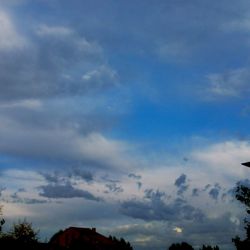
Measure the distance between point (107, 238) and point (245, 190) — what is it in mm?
87179

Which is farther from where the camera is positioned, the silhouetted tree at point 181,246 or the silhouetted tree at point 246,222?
the silhouetted tree at point 181,246

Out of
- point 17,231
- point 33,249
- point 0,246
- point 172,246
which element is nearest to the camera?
point 0,246

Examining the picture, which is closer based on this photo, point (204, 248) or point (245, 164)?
point (245, 164)

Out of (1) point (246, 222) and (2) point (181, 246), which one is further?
(2) point (181, 246)

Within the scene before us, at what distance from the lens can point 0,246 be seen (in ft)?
124

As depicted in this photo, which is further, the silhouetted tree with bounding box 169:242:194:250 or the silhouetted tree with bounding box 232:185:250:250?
the silhouetted tree with bounding box 169:242:194:250

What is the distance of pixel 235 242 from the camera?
38875mm

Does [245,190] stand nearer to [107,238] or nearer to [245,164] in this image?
[245,164]

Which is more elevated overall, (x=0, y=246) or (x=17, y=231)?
(x=17, y=231)

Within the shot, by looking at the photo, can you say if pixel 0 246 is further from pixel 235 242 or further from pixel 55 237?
pixel 55 237

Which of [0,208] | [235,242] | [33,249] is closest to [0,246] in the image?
[33,249]

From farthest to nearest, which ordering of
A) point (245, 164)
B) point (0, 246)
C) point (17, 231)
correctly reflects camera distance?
1. point (17, 231)
2. point (245, 164)
3. point (0, 246)

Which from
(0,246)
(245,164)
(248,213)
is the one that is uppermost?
(245,164)

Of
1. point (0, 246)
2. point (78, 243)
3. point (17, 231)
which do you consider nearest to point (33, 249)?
point (0, 246)
